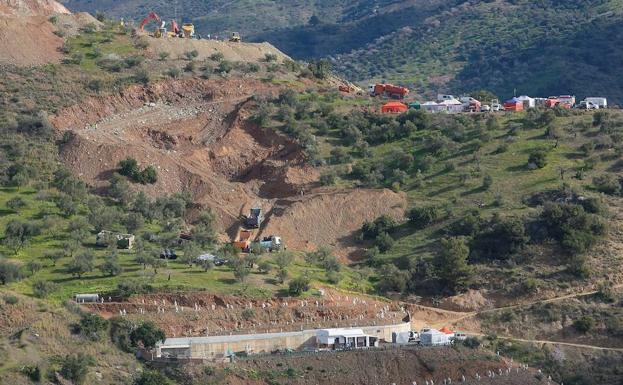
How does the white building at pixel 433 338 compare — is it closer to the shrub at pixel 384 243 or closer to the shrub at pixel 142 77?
the shrub at pixel 384 243

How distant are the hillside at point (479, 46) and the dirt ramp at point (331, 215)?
5479 cm

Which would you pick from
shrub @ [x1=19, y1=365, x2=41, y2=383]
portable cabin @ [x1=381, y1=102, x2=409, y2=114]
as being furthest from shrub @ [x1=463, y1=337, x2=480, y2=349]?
portable cabin @ [x1=381, y1=102, x2=409, y2=114]

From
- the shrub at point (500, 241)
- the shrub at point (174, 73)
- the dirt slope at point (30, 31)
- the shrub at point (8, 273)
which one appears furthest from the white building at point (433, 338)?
the dirt slope at point (30, 31)

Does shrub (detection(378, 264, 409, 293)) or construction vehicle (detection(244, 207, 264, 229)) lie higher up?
construction vehicle (detection(244, 207, 264, 229))

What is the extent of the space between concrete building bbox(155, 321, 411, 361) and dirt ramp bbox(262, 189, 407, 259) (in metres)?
13.7

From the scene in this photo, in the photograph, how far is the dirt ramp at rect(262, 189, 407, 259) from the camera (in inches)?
3750

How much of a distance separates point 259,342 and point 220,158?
2932 centimetres

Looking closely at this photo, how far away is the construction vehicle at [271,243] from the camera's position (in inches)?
3615

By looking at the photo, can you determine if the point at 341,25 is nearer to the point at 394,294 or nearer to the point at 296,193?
the point at 296,193

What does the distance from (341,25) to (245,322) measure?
123 meters

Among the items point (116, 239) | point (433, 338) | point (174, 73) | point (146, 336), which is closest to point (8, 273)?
point (146, 336)

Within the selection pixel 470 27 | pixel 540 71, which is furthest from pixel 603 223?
pixel 470 27

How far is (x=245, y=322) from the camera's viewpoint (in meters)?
78.8

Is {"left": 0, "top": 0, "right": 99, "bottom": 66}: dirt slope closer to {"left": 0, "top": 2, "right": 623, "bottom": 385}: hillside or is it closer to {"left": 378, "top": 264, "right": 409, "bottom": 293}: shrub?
{"left": 0, "top": 2, "right": 623, "bottom": 385}: hillside
